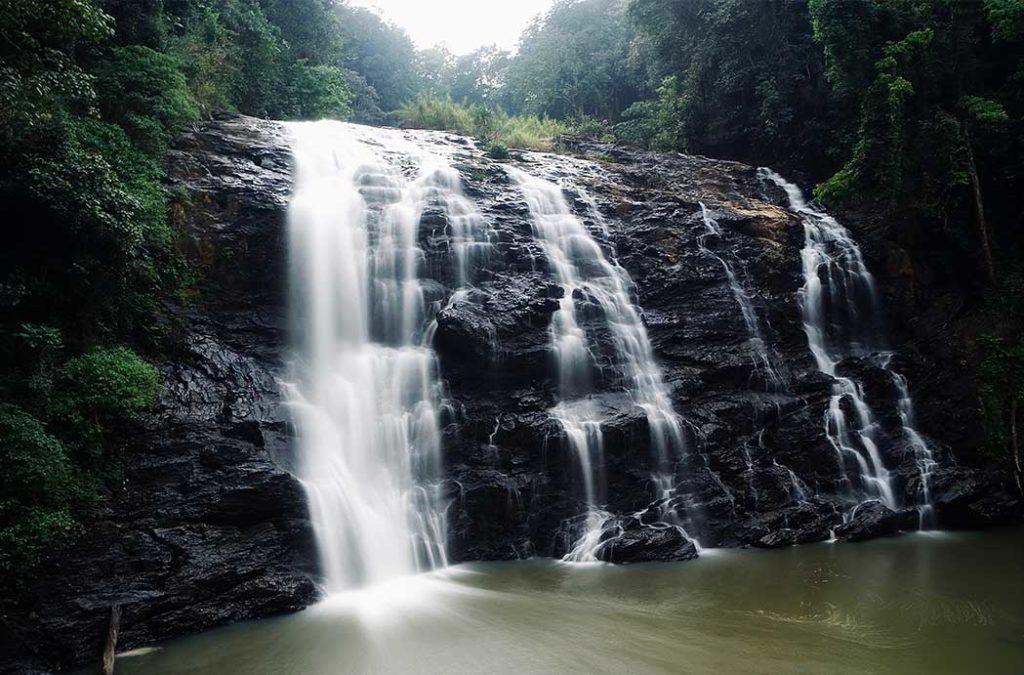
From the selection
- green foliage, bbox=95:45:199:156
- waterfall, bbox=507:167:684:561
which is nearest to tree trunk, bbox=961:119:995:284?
waterfall, bbox=507:167:684:561

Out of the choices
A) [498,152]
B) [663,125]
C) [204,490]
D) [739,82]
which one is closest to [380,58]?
[663,125]

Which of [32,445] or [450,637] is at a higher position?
[32,445]

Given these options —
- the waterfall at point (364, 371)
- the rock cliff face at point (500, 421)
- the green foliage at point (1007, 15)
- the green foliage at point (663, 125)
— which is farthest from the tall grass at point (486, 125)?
the green foliage at point (1007, 15)

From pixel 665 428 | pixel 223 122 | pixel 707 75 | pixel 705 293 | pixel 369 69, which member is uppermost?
pixel 369 69

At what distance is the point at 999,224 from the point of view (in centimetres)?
1636

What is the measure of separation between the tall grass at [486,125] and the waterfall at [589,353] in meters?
5.42

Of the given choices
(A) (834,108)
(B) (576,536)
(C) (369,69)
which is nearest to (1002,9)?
(A) (834,108)

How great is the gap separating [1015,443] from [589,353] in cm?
832

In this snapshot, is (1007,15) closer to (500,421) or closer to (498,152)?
(498,152)

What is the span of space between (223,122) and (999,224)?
19.0 metres

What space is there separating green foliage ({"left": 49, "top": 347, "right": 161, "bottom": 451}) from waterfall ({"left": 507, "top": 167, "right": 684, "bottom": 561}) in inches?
255

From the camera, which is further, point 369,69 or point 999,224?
point 369,69

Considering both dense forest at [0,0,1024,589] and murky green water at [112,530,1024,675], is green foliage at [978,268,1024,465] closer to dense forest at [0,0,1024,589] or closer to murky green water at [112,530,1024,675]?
dense forest at [0,0,1024,589]

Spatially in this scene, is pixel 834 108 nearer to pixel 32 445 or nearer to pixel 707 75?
pixel 707 75
